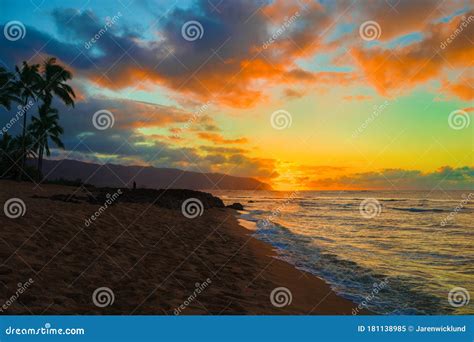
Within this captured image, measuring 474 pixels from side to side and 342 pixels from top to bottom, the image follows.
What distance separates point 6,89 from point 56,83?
485 centimetres

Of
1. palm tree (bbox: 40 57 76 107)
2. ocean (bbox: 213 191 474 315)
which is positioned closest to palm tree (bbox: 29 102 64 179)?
palm tree (bbox: 40 57 76 107)

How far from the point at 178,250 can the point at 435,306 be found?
720cm

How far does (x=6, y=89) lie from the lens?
34062 millimetres

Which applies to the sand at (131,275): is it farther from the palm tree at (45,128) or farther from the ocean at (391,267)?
the palm tree at (45,128)

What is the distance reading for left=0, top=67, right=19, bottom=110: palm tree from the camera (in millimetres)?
33875

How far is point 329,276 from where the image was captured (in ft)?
33.2

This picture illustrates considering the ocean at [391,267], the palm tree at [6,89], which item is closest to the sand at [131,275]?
the ocean at [391,267]

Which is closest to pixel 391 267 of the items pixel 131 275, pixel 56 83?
pixel 131 275

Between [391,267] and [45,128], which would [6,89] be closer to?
[45,128]

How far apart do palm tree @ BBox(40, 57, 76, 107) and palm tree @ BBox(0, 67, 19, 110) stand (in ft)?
9.00

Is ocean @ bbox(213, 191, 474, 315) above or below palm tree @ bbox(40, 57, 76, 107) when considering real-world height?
below

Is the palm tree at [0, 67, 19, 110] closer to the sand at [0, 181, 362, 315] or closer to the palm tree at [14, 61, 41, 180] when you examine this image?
the palm tree at [14, 61, 41, 180]

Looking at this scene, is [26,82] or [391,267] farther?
[26,82]

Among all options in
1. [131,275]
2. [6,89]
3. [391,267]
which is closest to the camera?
[131,275]
